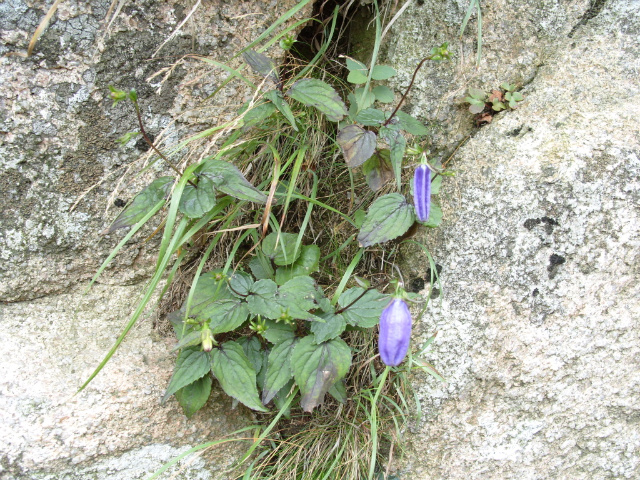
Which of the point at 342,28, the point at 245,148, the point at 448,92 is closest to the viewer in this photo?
the point at 245,148

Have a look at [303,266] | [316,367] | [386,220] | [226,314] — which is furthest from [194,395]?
[386,220]

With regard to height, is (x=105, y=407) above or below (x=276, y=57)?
below

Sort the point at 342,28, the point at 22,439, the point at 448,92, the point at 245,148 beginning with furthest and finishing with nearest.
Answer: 1. the point at 342,28
2. the point at 448,92
3. the point at 245,148
4. the point at 22,439

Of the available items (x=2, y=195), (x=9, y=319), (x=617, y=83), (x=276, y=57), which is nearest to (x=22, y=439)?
(x=9, y=319)

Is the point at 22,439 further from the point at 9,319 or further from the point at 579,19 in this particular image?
the point at 579,19

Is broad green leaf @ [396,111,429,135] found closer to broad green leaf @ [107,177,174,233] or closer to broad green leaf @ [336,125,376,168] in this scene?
broad green leaf @ [336,125,376,168]

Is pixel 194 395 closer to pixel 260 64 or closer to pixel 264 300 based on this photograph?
pixel 264 300

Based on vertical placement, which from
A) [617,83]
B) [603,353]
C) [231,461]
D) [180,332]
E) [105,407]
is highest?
[617,83]

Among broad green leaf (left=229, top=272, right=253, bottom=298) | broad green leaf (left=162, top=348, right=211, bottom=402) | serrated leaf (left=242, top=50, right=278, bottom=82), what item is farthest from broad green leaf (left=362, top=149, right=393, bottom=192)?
broad green leaf (left=162, top=348, right=211, bottom=402)
